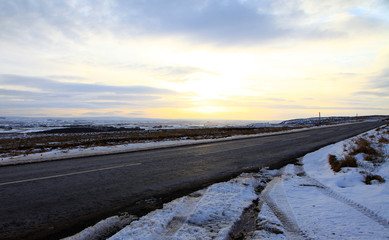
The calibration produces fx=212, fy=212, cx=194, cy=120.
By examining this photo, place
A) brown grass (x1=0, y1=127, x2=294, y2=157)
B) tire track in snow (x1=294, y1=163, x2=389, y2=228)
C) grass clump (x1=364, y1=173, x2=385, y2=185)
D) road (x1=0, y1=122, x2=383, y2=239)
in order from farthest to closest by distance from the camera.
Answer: brown grass (x1=0, y1=127, x2=294, y2=157) < grass clump (x1=364, y1=173, x2=385, y2=185) < road (x1=0, y1=122, x2=383, y2=239) < tire track in snow (x1=294, y1=163, x2=389, y2=228)

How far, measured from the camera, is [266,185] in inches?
227

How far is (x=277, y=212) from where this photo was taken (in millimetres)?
3889

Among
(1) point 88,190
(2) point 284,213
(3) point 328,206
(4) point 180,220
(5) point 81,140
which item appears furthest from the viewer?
(5) point 81,140

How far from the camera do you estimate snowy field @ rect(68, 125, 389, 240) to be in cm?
312

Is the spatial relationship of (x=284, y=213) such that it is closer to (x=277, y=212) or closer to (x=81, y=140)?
(x=277, y=212)

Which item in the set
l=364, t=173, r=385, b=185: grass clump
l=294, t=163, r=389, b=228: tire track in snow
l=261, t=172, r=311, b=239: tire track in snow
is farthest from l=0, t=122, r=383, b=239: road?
l=364, t=173, r=385, b=185: grass clump

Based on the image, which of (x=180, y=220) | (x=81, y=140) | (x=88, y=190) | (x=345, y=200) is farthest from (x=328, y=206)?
(x=81, y=140)

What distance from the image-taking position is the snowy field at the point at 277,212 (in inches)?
123

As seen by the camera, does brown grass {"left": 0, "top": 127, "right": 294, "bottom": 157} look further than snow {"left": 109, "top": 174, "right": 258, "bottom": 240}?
Yes

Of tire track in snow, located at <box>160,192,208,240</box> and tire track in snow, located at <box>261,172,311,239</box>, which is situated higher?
tire track in snow, located at <box>261,172,311,239</box>

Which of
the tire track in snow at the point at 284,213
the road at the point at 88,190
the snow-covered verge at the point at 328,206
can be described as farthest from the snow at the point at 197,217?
the road at the point at 88,190

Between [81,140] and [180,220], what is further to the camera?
[81,140]

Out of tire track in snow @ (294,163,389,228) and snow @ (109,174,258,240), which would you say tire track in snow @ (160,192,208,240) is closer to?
snow @ (109,174,258,240)

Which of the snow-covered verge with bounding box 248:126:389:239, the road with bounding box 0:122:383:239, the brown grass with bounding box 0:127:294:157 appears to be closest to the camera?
the snow-covered verge with bounding box 248:126:389:239
